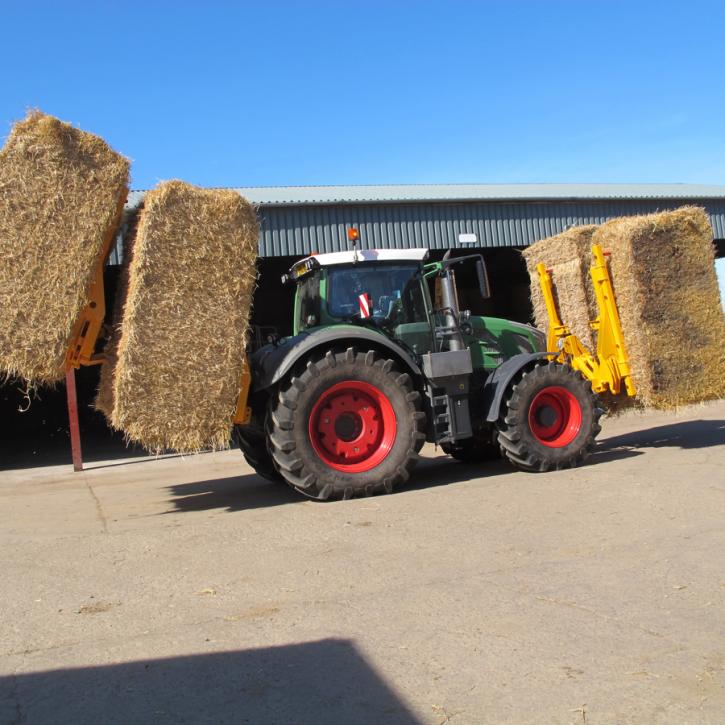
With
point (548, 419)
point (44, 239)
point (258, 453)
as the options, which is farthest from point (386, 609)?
point (258, 453)

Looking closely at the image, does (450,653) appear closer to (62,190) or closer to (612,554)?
(612,554)

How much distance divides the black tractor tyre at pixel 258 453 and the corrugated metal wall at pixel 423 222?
600 centimetres

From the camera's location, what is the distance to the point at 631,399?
28.2 feet

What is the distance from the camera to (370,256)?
7.59m

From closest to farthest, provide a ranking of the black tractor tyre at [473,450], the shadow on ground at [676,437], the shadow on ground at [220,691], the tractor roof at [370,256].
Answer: the shadow on ground at [220,691], the tractor roof at [370,256], the black tractor tyre at [473,450], the shadow on ground at [676,437]

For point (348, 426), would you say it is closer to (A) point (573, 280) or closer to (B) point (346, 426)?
(B) point (346, 426)

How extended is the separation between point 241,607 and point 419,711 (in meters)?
1.48

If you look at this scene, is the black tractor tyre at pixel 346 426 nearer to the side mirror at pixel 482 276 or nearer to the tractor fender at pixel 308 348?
the tractor fender at pixel 308 348

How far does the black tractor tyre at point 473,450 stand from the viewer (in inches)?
356

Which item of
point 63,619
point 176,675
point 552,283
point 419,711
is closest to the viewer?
point 419,711

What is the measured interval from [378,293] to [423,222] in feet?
25.0

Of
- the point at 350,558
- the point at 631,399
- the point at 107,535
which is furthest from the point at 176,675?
the point at 631,399

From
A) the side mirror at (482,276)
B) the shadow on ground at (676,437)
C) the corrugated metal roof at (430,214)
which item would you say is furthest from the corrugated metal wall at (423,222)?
the side mirror at (482,276)

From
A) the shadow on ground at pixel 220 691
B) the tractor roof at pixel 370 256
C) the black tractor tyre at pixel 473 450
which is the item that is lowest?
the shadow on ground at pixel 220 691
